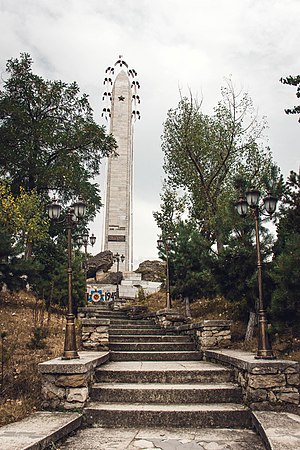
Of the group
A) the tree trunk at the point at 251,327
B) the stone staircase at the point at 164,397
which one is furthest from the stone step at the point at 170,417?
the tree trunk at the point at 251,327

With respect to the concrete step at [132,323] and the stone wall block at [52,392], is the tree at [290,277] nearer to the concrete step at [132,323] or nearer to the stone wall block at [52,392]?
the stone wall block at [52,392]

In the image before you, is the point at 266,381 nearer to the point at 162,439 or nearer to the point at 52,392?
the point at 162,439

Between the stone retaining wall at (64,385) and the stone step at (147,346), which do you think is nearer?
the stone retaining wall at (64,385)

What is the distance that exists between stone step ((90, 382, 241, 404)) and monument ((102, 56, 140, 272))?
31161mm

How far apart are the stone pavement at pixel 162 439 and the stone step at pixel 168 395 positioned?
719 mm

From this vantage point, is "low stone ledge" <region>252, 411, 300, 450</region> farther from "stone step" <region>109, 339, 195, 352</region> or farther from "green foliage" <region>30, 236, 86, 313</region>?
"green foliage" <region>30, 236, 86, 313</region>

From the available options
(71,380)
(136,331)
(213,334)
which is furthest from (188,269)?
(71,380)

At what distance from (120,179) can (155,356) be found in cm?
3166

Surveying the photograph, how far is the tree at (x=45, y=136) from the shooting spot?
20281 mm

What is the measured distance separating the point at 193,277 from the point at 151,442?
888 centimetres

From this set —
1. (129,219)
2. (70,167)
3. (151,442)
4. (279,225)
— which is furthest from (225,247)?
(129,219)

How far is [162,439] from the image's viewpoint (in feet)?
15.2

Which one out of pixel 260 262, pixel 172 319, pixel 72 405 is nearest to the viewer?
pixel 72 405

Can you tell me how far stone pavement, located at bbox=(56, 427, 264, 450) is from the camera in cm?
435
